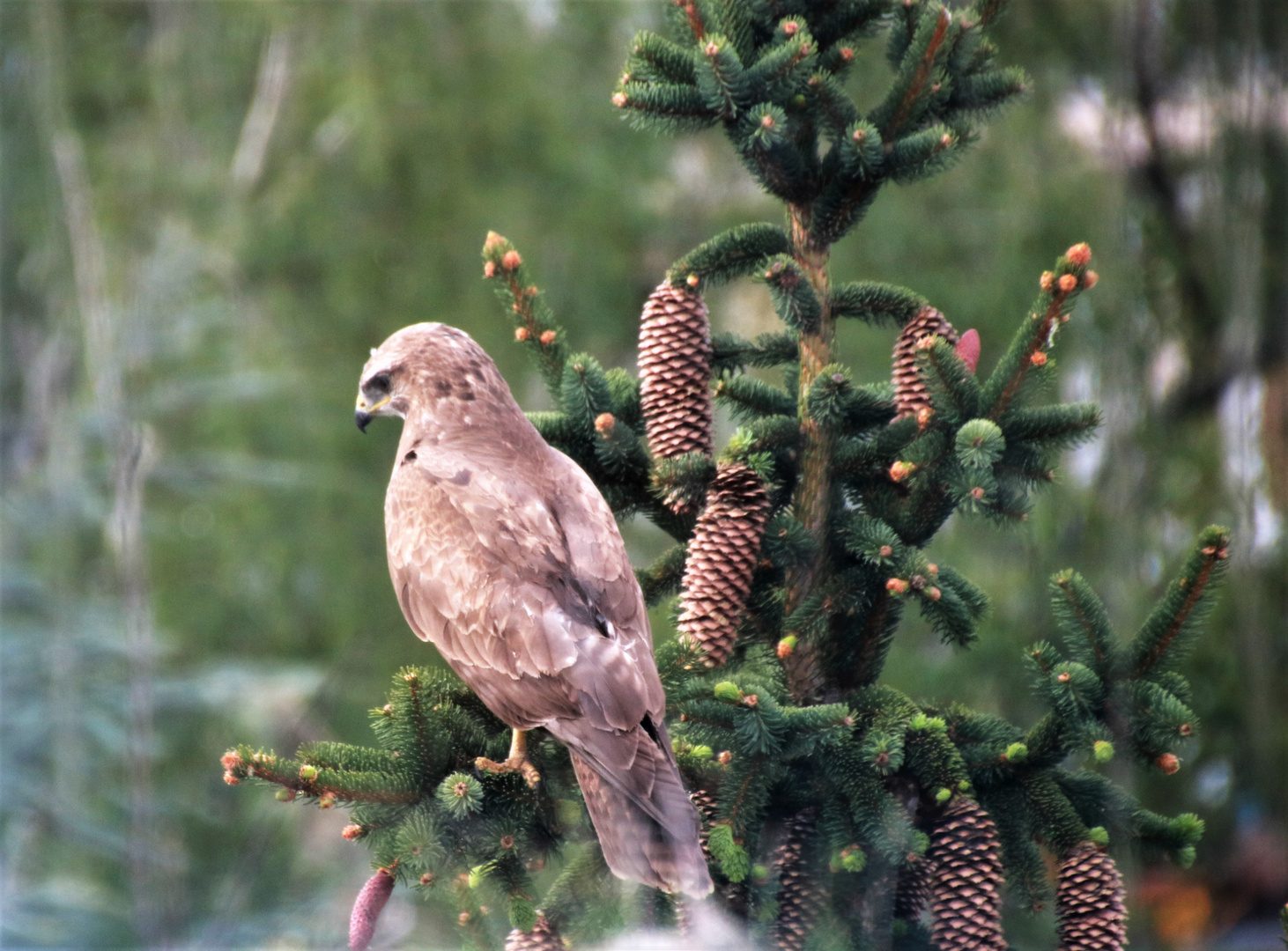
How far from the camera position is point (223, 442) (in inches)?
183

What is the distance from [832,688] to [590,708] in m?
0.30

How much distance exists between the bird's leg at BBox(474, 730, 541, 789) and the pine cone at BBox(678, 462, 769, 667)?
209mm

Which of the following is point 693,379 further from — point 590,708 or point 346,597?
point 346,597

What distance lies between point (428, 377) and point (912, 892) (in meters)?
0.86

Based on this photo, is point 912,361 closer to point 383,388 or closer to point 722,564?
point 722,564

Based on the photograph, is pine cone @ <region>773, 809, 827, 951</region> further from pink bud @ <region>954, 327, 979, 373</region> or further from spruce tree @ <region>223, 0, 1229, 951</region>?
pink bud @ <region>954, 327, 979, 373</region>

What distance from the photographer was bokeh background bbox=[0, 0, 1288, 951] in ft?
7.91

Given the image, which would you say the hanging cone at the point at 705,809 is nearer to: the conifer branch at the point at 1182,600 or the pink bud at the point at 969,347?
the conifer branch at the point at 1182,600

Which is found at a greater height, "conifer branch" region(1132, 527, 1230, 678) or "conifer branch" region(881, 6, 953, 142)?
"conifer branch" region(881, 6, 953, 142)

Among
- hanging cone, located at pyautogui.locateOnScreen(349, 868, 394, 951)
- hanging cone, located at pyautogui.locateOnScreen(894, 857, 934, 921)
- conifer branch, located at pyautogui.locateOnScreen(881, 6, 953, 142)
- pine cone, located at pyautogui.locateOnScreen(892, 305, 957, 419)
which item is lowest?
hanging cone, located at pyautogui.locateOnScreen(894, 857, 934, 921)

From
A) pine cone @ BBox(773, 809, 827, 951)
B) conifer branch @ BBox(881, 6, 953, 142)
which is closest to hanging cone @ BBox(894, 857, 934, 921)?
pine cone @ BBox(773, 809, 827, 951)

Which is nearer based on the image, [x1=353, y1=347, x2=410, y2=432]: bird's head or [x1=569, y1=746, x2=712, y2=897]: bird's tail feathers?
[x1=569, y1=746, x2=712, y2=897]: bird's tail feathers

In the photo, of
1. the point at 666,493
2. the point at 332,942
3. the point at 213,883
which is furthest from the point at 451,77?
the point at 666,493

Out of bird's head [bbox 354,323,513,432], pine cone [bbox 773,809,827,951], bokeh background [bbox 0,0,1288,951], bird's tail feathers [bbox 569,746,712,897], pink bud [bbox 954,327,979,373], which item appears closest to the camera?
bird's tail feathers [bbox 569,746,712,897]
